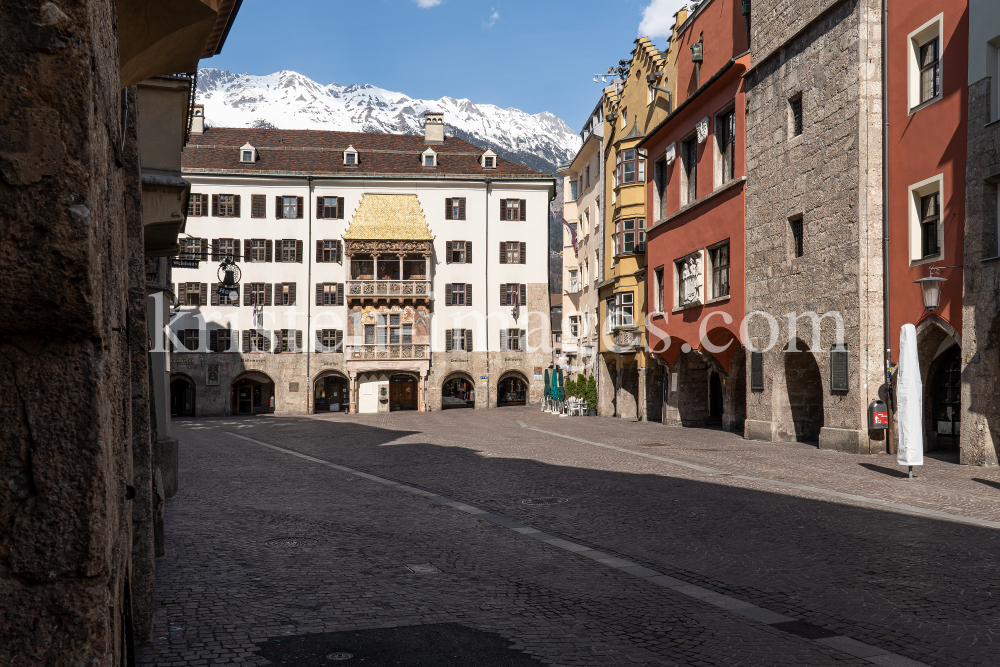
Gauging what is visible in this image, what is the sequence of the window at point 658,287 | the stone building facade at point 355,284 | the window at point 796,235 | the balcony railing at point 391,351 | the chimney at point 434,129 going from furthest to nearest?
1. the chimney at point 434,129
2. the balcony railing at point 391,351
3. the stone building facade at point 355,284
4. the window at point 658,287
5. the window at point 796,235

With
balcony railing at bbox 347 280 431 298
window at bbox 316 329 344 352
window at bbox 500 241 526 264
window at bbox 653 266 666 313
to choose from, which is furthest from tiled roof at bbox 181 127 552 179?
window at bbox 653 266 666 313

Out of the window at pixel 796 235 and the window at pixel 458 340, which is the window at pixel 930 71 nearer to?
the window at pixel 796 235

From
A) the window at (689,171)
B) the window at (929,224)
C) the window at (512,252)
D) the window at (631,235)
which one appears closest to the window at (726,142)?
the window at (689,171)

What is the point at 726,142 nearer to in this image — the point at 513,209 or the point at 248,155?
the point at 513,209

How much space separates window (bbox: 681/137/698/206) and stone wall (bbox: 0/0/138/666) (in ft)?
95.7

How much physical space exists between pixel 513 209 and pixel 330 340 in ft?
47.5

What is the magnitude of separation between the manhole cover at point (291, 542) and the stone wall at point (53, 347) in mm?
7324

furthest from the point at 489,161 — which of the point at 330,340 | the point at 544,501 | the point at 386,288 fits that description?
the point at 544,501

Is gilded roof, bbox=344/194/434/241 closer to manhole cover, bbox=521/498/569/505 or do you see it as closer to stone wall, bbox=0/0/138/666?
manhole cover, bbox=521/498/569/505

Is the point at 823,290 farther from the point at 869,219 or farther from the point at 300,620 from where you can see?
the point at 300,620

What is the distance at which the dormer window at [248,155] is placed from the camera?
57406 millimetres

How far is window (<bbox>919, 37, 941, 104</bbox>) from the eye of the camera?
61.6 ft

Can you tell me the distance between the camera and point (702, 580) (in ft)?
25.1

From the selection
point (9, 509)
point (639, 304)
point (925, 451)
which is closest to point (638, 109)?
point (639, 304)
